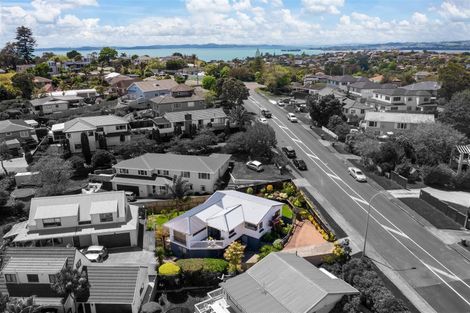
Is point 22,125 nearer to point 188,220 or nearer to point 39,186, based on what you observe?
point 39,186

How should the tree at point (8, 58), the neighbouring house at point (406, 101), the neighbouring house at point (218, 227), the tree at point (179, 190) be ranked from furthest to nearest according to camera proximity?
1. the tree at point (8, 58)
2. the neighbouring house at point (406, 101)
3. the tree at point (179, 190)
4. the neighbouring house at point (218, 227)

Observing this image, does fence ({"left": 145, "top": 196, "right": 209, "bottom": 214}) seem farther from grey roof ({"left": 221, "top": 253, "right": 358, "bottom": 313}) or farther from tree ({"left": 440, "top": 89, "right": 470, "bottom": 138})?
tree ({"left": 440, "top": 89, "right": 470, "bottom": 138})

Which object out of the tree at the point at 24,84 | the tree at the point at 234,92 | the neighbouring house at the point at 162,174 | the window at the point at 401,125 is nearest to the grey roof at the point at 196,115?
the tree at the point at 234,92

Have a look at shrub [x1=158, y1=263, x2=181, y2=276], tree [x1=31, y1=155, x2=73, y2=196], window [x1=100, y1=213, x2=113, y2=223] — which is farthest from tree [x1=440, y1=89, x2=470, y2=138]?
tree [x1=31, y1=155, x2=73, y2=196]

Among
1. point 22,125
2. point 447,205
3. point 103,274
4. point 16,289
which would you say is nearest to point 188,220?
point 103,274

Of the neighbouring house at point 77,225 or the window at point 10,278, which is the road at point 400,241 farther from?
the window at point 10,278

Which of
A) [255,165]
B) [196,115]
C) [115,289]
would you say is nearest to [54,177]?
[115,289]

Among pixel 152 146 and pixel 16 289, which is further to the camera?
pixel 152 146
